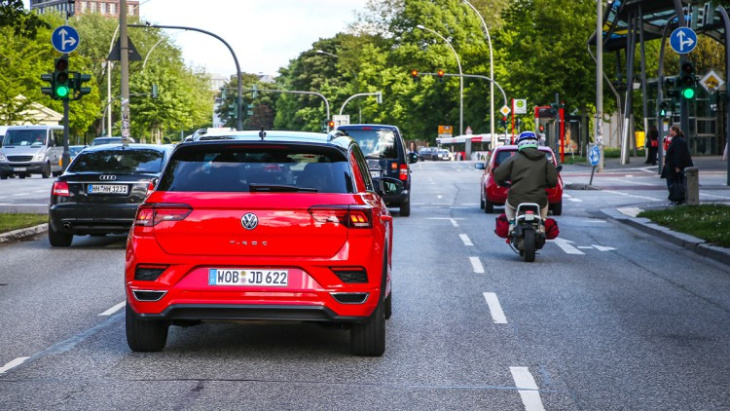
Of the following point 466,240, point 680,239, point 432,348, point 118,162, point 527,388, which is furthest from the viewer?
point 466,240

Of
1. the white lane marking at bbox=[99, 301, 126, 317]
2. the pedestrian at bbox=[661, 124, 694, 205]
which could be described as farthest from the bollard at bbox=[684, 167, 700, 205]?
the white lane marking at bbox=[99, 301, 126, 317]

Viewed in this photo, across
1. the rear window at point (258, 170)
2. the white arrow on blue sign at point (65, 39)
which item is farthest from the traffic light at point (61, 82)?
the rear window at point (258, 170)

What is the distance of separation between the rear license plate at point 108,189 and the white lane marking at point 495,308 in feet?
21.9

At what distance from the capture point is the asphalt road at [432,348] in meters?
6.48

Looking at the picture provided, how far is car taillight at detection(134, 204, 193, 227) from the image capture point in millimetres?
7359

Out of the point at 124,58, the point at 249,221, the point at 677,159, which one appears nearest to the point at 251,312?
the point at 249,221

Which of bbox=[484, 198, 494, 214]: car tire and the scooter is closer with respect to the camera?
the scooter

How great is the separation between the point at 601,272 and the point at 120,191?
672 cm

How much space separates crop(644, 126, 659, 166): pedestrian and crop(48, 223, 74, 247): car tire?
38158 millimetres

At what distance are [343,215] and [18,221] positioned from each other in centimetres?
1436

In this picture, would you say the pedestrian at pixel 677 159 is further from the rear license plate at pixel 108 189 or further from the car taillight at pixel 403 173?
the rear license plate at pixel 108 189

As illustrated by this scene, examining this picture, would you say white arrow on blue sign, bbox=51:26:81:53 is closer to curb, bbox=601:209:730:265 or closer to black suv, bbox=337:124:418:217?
black suv, bbox=337:124:418:217

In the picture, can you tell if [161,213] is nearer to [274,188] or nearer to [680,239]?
[274,188]

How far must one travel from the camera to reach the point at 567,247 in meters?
17.2
